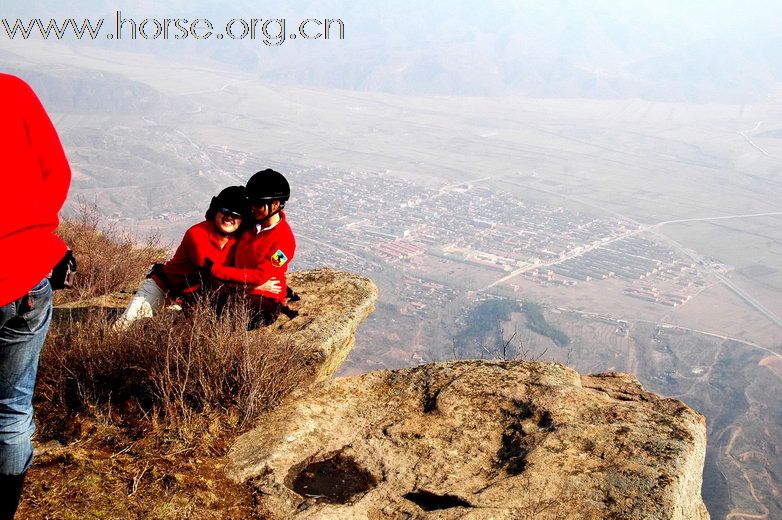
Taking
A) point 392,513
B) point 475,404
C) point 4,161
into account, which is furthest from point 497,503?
point 4,161

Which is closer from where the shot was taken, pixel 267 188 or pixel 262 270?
pixel 267 188

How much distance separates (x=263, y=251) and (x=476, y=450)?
2.22 m

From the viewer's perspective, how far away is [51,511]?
293 cm

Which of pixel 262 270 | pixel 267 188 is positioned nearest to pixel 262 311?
pixel 262 270

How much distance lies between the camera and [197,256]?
5109 mm

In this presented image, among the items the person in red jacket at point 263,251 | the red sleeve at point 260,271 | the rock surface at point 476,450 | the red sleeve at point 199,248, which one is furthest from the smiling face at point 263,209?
the rock surface at point 476,450

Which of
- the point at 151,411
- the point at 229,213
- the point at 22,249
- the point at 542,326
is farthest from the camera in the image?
the point at 542,326

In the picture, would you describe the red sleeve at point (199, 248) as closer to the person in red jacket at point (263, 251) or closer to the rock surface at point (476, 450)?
the person in red jacket at point (263, 251)

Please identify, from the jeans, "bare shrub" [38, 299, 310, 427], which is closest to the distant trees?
"bare shrub" [38, 299, 310, 427]

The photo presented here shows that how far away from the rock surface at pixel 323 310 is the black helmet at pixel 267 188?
1.02 metres

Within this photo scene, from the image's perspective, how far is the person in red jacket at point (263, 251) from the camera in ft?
16.2

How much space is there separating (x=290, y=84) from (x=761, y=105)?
400 feet

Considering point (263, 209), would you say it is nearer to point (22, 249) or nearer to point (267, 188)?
point (267, 188)

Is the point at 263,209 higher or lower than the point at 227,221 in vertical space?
higher
